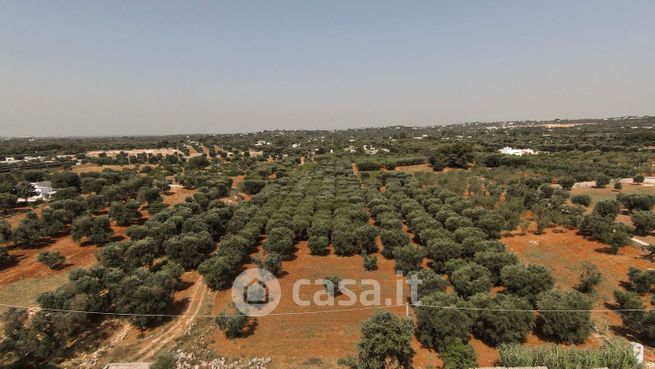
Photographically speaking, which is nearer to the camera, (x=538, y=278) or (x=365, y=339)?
(x=365, y=339)

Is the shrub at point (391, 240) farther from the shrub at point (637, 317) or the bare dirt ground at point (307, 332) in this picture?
the shrub at point (637, 317)

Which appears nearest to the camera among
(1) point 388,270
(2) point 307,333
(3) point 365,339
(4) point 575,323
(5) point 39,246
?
(3) point 365,339

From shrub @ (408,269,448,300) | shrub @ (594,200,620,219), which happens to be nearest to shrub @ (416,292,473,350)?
shrub @ (408,269,448,300)

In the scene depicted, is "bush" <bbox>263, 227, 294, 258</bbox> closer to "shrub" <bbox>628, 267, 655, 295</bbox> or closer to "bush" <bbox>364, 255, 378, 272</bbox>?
"bush" <bbox>364, 255, 378, 272</bbox>

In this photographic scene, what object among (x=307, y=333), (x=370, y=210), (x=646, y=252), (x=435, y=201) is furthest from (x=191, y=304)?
(x=646, y=252)

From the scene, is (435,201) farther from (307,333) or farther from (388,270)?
(307,333)

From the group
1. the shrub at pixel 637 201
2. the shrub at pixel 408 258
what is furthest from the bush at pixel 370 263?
the shrub at pixel 637 201
